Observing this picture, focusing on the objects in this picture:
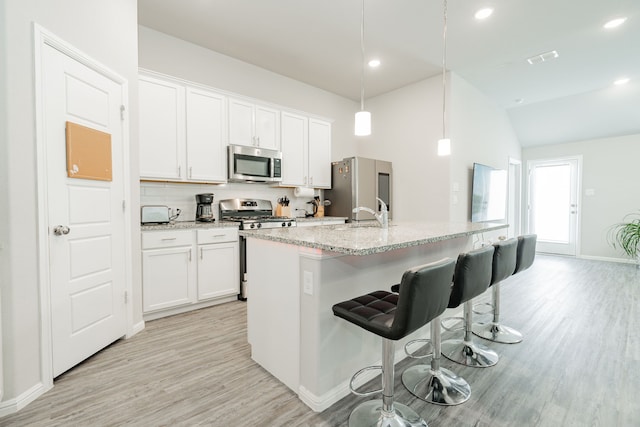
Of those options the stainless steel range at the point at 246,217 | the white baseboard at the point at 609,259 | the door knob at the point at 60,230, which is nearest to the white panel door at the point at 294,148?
the stainless steel range at the point at 246,217

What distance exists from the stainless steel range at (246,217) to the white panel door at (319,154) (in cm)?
90

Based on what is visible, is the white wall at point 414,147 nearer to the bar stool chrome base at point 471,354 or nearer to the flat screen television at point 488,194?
the flat screen television at point 488,194

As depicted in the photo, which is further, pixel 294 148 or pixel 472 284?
pixel 294 148

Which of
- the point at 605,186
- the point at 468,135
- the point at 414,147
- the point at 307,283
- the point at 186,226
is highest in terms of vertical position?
the point at 468,135

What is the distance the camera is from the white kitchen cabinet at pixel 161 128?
301 cm

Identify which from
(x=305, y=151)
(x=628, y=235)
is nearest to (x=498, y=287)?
(x=305, y=151)

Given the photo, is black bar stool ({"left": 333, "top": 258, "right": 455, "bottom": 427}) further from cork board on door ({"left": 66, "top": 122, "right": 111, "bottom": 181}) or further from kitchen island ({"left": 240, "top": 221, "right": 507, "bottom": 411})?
cork board on door ({"left": 66, "top": 122, "right": 111, "bottom": 181})

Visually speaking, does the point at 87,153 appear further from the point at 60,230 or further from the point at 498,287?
the point at 498,287

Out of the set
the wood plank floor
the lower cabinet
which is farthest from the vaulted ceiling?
the wood plank floor

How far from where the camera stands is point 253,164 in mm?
3777

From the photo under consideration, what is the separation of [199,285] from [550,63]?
213 inches

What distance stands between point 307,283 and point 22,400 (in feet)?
5.63

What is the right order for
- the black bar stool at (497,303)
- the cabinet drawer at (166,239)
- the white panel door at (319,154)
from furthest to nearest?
1. the white panel door at (319,154)
2. the cabinet drawer at (166,239)
3. the black bar stool at (497,303)

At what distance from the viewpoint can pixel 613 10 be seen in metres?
2.91
